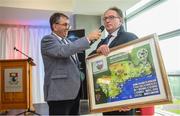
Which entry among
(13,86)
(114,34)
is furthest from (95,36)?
(13,86)

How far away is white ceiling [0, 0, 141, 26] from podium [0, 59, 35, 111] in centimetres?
134

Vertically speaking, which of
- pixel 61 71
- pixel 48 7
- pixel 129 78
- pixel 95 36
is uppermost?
pixel 48 7

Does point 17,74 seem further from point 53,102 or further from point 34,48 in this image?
point 53,102

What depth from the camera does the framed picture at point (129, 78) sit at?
3.52ft

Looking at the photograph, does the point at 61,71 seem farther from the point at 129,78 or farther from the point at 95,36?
the point at 129,78

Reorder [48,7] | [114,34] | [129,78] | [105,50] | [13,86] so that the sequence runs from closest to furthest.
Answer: [129,78] → [105,50] → [114,34] → [13,86] → [48,7]

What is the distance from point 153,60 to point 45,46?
78 cm

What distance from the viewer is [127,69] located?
118 cm

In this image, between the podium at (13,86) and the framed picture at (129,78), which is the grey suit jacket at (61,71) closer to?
the framed picture at (129,78)

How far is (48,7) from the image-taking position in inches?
193

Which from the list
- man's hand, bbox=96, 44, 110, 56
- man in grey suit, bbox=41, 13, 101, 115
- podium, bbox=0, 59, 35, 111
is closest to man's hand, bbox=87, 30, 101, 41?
man in grey suit, bbox=41, 13, 101, 115

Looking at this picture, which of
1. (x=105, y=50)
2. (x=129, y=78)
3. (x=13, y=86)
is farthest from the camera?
(x=13, y=86)

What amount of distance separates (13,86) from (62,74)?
9.86ft

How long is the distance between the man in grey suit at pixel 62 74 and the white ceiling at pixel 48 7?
10.1ft
